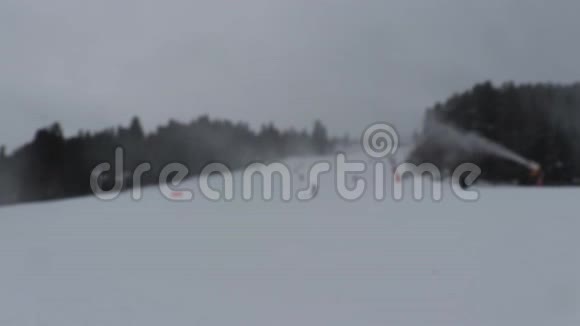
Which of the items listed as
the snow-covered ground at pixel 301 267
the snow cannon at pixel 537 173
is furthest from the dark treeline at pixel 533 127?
the snow-covered ground at pixel 301 267

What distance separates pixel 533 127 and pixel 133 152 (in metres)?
11.5

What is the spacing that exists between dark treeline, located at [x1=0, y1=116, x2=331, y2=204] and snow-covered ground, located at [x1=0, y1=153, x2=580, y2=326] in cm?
339

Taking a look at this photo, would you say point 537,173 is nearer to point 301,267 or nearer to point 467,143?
point 467,143

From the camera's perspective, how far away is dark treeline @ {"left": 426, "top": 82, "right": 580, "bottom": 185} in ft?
35.2

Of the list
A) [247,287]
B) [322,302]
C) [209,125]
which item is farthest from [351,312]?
[209,125]

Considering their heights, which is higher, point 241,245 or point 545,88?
point 545,88

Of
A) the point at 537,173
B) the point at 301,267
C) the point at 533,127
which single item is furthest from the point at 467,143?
the point at 301,267

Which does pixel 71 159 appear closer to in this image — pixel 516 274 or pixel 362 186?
pixel 362 186

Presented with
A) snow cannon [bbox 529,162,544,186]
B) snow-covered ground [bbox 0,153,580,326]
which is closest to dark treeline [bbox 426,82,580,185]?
snow cannon [bbox 529,162,544,186]

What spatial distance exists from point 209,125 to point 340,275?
7.59m

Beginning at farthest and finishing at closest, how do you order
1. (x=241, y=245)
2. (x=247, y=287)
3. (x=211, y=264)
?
(x=241, y=245) → (x=211, y=264) → (x=247, y=287)

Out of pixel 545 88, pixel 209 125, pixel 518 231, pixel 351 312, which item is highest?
pixel 545 88

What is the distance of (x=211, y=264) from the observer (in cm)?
473

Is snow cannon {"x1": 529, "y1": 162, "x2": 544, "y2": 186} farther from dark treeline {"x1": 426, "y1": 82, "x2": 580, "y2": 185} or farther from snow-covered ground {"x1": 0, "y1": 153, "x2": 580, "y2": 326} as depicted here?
snow-covered ground {"x1": 0, "y1": 153, "x2": 580, "y2": 326}
